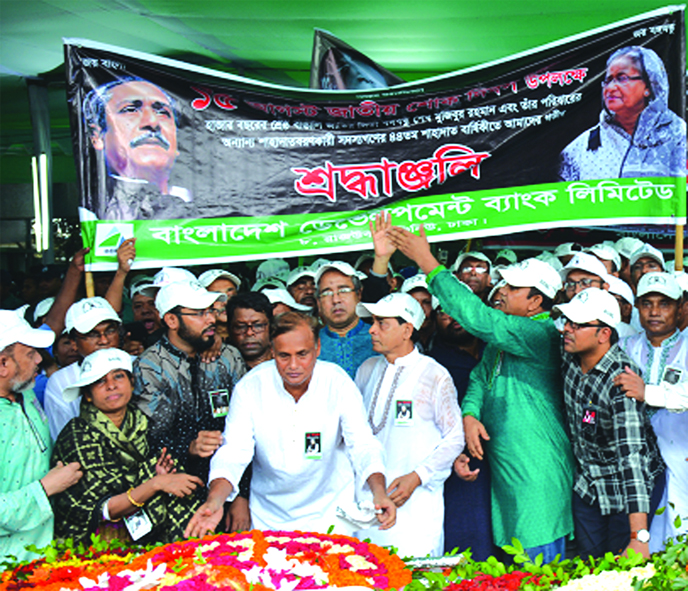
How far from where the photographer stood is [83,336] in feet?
13.1

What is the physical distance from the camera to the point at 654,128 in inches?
173

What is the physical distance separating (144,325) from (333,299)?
5.03 feet

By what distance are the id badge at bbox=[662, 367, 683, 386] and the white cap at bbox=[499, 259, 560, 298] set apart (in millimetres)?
758

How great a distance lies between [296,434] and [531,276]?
147 cm

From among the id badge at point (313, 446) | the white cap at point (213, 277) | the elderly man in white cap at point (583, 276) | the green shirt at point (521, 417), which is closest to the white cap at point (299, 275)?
the white cap at point (213, 277)

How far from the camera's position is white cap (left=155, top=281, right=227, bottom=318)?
386cm

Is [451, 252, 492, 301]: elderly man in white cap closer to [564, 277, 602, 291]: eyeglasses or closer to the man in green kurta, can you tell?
[564, 277, 602, 291]: eyeglasses

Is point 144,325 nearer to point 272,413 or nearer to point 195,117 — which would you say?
point 195,117

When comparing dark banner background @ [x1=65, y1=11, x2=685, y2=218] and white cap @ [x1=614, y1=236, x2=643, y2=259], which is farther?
white cap @ [x1=614, y1=236, x2=643, y2=259]

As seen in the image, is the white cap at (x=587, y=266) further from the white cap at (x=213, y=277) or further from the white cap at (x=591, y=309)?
the white cap at (x=213, y=277)

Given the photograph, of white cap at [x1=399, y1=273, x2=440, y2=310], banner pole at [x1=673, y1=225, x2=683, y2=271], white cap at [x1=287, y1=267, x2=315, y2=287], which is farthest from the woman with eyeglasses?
white cap at [x1=287, y1=267, x2=315, y2=287]

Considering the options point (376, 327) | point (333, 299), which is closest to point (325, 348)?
point (333, 299)

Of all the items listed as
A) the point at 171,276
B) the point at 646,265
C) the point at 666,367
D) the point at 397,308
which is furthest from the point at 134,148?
the point at 646,265

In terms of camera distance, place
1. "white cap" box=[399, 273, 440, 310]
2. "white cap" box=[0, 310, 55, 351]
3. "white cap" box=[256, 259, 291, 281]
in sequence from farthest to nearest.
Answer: "white cap" box=[256, 259, 291, 281], "white cap" box=[399, 273, 440, 310], "white cap" box=[0, 310, 55, 351]
